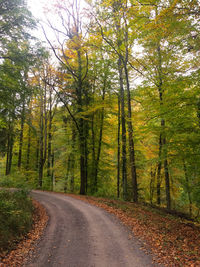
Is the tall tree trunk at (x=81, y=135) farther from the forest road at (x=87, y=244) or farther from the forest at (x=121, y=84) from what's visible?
the forest road at (x=87, y=244)

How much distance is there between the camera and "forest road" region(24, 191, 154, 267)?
521 centimetres

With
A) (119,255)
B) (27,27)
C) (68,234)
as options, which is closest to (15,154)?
(27,27)

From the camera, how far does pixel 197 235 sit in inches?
319

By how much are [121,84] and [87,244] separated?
39.5 ft

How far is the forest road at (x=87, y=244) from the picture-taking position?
→ 5207mm

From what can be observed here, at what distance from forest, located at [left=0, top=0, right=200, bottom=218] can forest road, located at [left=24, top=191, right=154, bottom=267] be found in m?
5.19

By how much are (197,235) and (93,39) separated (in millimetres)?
14475

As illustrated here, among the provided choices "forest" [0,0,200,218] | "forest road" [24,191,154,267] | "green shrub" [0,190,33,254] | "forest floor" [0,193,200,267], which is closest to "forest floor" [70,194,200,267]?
"forest floor" [0,193,200,267]

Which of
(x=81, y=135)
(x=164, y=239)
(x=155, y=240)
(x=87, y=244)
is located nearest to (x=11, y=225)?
(x=87, y=244)

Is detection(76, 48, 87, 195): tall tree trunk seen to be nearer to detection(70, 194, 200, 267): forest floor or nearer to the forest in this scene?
the forest

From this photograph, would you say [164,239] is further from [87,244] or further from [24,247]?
[24,247]

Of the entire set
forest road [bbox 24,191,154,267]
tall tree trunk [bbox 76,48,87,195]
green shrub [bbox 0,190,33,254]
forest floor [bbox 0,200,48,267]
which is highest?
tall tree trunk [bbox 76,48,87,195]

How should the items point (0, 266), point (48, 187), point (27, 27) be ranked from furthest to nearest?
point (48, 187) < point (27, 27) < point (0, 266)

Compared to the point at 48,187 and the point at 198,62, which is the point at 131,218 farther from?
the point at 48,187
